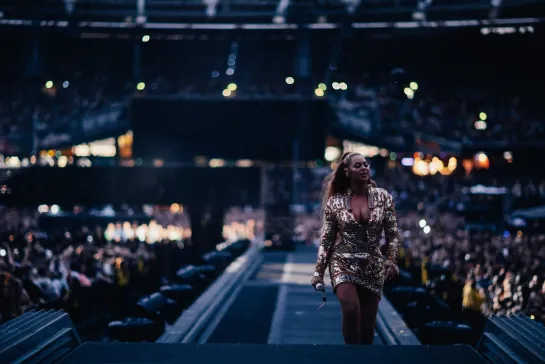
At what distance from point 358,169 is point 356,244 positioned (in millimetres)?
501

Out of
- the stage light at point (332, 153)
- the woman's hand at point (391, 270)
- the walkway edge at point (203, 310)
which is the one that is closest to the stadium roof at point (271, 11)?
the stage light at point (332, 153)

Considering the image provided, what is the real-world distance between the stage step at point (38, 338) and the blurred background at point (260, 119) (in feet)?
43.6

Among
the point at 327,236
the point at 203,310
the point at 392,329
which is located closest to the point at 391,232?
the point at 327,236

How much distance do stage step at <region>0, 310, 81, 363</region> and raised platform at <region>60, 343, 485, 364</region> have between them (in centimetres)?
15

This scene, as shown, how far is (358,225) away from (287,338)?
4.79m

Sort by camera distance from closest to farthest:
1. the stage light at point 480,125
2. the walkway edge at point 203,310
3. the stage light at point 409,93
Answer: the walkway edge at point 203,310 < the stage light at point 480,125 < the stage light at point 409,93

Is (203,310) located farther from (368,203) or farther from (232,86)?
(232,86)

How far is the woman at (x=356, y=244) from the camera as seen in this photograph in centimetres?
556

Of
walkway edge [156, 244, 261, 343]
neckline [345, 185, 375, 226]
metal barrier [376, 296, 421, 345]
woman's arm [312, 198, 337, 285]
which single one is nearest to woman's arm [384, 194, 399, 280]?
neckline [345, 185, 375, 226]

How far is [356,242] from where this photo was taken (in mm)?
5609

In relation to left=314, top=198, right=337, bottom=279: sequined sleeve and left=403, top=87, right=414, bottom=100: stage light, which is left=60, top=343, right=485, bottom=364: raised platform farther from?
left=403, top=87, right=414, bottom=100: stage light

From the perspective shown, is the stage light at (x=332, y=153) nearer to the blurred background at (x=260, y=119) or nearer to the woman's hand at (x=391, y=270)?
the blurred background at (x=260, y=119)

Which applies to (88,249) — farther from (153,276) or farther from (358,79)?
(358,79)

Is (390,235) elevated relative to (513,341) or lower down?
elevated
